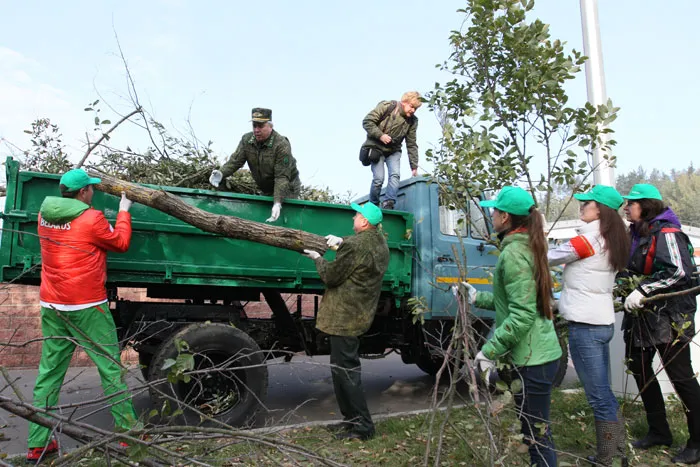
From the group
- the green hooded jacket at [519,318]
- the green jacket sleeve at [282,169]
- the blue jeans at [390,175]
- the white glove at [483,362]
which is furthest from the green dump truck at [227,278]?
the green hooded jacket at [519,318]

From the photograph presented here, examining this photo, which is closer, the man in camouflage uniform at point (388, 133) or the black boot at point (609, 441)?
the black boot at point (609, 441)

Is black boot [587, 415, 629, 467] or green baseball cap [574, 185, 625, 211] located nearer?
black boot [587, 415, 629, 467]

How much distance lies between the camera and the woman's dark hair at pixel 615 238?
3.31 meters

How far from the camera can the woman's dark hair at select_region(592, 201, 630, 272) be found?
10.9 ft

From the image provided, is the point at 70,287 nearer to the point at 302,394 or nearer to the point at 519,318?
the point at 519,318

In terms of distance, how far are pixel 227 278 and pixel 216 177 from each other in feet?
3.53

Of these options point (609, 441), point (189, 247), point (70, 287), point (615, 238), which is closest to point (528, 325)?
point (615, 238)

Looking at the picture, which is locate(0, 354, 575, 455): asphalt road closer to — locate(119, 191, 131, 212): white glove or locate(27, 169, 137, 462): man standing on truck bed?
locate(27, 169, 137, 462): man standing on truck bed

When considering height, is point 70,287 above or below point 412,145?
below

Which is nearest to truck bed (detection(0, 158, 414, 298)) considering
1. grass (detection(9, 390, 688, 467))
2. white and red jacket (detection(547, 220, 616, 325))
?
grass (detection(9, 390, 688, 467))

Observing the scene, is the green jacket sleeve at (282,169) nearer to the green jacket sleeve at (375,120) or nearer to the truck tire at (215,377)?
the green jacket sleeve at (375,120)

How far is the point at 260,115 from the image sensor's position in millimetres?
5270

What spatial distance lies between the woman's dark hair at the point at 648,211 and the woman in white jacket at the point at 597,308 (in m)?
0.66

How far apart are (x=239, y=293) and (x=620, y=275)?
10.9 ft
